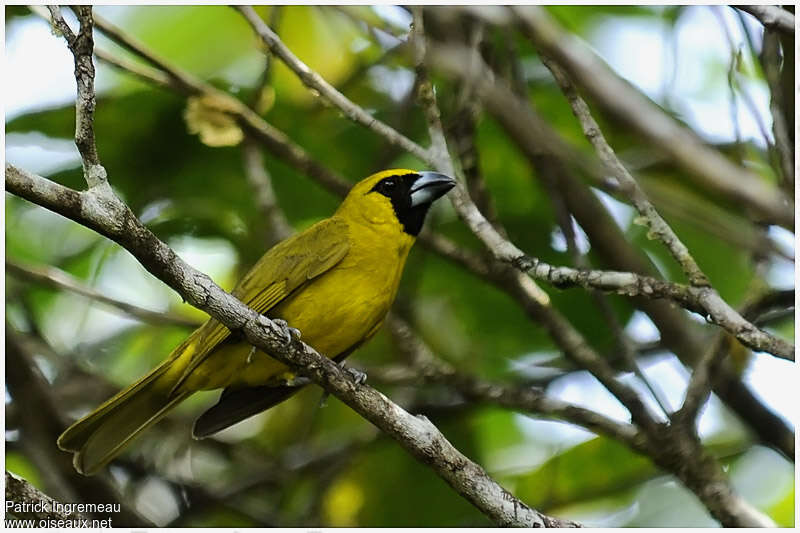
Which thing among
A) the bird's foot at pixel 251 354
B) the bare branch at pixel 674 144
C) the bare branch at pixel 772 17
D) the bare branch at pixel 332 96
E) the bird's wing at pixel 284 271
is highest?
the bare branch at pixel 332 96

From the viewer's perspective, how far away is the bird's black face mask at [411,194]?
16.4ft

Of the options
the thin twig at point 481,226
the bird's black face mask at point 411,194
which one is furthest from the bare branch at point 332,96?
the bird's black face mask at point 411,194

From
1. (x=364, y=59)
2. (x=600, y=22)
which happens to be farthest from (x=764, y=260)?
(x=364, y=59)

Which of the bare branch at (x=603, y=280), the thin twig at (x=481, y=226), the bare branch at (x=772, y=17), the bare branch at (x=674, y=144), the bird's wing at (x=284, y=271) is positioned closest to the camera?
the bare branch at (x=674, y=144)

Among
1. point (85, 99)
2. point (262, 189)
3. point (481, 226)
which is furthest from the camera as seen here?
point (262, 189)

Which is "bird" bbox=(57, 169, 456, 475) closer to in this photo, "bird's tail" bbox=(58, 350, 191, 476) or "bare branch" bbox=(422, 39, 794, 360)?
"bird's tail" bbox=(58, 350, 191, 476)

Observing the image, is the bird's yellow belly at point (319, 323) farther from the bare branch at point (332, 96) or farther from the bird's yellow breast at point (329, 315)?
the bare branch at point (332, 96)

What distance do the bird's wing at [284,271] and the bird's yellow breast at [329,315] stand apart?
6 cm

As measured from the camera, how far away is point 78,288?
518 centimetres

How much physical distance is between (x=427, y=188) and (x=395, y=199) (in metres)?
0.24

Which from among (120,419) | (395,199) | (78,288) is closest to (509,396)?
(395,199)

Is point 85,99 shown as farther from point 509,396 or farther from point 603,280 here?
point 509,396

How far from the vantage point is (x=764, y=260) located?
13.3 ft

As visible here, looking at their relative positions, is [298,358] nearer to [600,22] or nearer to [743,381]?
[743,381]
